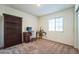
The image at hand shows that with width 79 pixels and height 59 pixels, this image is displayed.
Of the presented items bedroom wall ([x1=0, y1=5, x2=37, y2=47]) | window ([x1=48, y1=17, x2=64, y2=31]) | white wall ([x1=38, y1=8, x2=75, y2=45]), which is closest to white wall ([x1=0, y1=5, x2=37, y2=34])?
bedroom wall ([x1=0, y1=5, x2=37, y2=47])

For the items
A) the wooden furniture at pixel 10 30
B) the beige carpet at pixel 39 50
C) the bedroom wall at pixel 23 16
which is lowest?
the beige carpet at pixel 39 50

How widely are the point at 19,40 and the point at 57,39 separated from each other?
2.85 meters

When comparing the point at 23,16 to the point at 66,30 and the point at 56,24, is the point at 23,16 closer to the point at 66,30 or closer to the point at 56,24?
the point at 56,24

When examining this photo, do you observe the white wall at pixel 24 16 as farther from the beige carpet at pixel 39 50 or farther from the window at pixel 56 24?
the beige carpet at pixel 39 50

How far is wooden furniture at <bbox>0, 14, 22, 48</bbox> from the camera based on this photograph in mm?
3732

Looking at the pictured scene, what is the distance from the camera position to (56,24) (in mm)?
5543

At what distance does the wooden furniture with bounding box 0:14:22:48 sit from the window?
107 inches

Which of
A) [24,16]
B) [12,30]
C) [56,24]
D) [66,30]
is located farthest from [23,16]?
[66,30]

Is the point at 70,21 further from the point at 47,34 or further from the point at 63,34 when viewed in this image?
the point at 47,34

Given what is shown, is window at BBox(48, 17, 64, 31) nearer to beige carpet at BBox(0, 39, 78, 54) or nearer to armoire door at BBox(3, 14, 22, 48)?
beige carpet at BBox(0, 39, 78, 54)

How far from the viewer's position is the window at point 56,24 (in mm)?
5047

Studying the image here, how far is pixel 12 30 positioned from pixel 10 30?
152 millimetres

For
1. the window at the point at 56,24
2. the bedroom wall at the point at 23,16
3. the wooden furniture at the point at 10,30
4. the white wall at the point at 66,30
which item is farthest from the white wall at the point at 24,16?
the white wall at the point at 66,30
